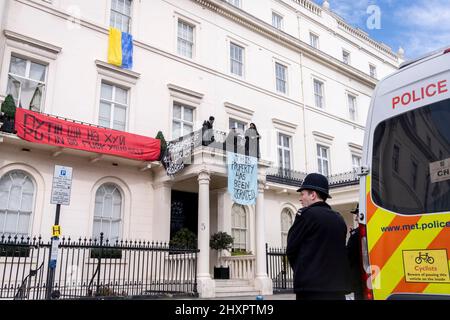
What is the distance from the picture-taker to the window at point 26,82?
1225 cm

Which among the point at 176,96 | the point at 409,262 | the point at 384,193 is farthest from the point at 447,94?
the point at 176,96

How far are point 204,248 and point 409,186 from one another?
9.74 metres

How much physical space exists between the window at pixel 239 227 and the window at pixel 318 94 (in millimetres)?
9391

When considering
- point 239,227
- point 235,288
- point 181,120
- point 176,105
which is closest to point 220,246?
point 235,288

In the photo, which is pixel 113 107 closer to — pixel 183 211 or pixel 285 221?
pixel 183 211

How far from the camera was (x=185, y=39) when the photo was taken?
57.6ft

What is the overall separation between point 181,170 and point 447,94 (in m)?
11.0

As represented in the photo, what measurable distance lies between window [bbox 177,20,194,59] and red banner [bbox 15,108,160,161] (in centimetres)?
544

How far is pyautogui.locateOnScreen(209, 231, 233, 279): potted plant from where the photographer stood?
46.6ft

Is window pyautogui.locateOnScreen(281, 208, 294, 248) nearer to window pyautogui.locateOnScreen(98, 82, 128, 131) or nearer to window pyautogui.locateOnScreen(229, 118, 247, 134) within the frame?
window pyautogui.locateOnScreen(229, 118, 247, 134)

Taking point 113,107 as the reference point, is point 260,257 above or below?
below

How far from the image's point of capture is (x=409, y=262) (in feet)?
9.73
